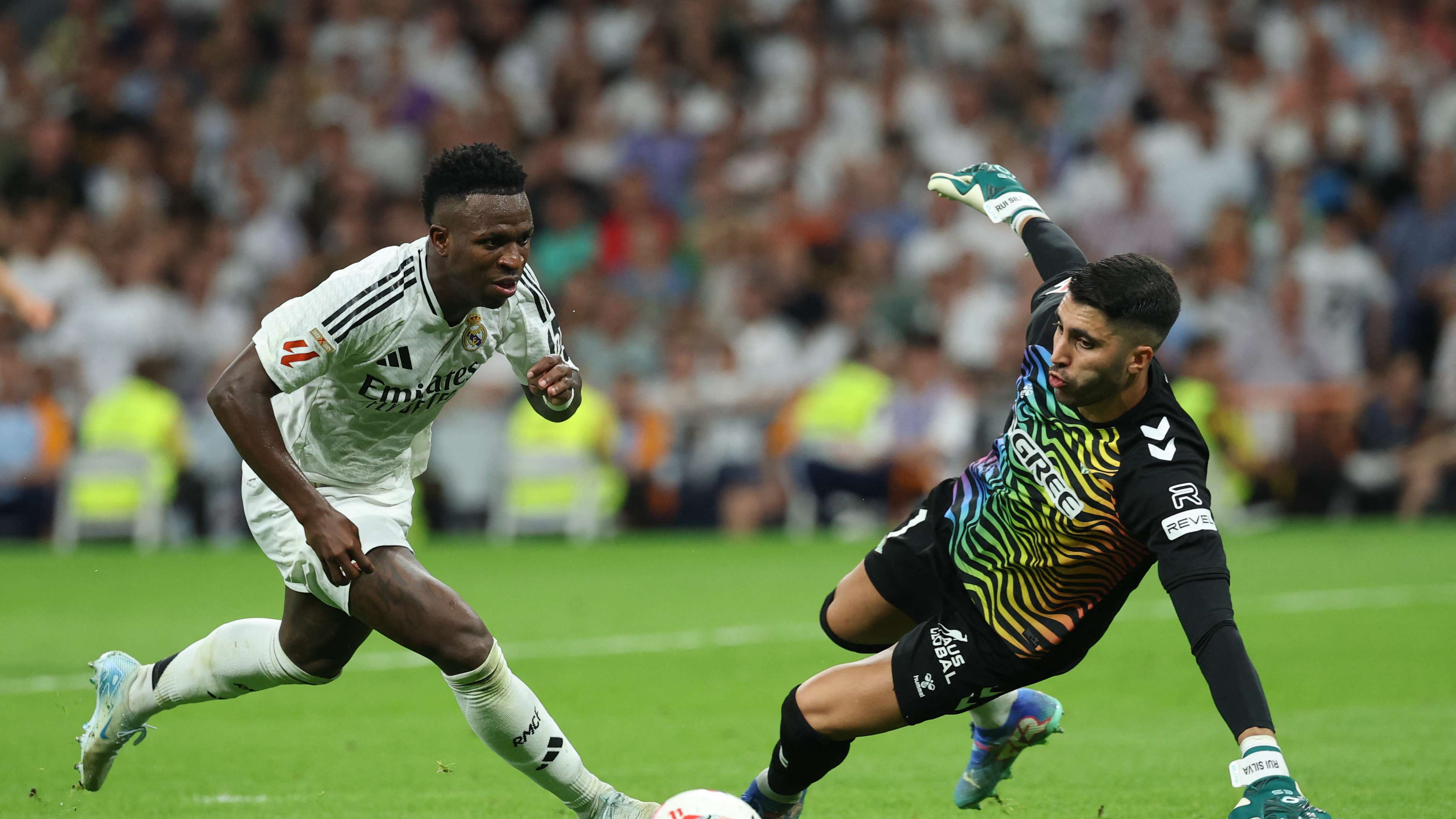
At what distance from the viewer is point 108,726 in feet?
20.4

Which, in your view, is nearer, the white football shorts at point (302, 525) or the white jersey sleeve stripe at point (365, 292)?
the white jersey sleeve stripe at point (365, 292)

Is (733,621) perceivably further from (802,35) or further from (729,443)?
(802,35)

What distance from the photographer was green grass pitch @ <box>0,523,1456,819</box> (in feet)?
21.1

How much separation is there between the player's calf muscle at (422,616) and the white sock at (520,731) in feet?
0.22

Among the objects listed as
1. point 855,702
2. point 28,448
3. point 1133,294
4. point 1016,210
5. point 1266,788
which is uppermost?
point 1016,210

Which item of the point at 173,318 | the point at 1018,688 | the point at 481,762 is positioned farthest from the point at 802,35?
the point at 1018,688

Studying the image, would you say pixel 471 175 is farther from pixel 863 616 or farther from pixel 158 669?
pixel 158 669

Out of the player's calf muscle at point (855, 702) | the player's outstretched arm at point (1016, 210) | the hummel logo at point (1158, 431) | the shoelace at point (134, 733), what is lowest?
the shoelace at point (134, 733)

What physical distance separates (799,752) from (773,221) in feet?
41.0

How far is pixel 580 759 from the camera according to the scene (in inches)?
222

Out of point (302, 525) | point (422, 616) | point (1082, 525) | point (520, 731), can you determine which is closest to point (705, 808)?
point (520, 731)

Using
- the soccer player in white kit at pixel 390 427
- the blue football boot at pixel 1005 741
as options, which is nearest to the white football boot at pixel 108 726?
the soccer player in white kit at pixel 390 427

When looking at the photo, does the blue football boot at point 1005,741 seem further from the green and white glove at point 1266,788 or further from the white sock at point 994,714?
the green and white glove at point 1266,788

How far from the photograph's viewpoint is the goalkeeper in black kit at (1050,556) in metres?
4.74
